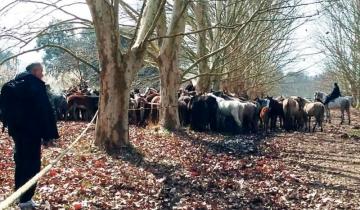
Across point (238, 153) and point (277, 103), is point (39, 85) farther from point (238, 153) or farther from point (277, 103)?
point (277, 103)

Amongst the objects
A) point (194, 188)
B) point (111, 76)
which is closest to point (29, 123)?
point (194, 188)

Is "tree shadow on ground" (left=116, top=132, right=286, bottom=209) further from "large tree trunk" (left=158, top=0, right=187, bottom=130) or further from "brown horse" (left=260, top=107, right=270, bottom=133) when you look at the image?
"brown horse" (left=260, top=107, right=270, bottom=133)

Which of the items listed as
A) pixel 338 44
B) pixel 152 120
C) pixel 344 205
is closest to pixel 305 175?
pixel 344 205

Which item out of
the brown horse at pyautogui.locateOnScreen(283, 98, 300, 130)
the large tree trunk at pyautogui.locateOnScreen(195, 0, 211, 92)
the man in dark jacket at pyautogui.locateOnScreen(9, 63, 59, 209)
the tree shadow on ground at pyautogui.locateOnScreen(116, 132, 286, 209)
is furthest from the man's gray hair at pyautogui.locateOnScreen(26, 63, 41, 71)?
the brown horse at pyautogui.locateOnScreen(283, 98, 300, 130)

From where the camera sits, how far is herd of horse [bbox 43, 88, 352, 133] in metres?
20.6

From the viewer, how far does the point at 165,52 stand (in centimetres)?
1780

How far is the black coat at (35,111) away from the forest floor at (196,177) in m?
1.09

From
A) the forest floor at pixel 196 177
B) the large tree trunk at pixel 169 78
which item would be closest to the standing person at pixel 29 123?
the forest floor at pixel 196 177

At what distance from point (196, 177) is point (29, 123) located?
4104 millimetres

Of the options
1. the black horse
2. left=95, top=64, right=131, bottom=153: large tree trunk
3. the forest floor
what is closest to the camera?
the forest floor

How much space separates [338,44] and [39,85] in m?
40.0

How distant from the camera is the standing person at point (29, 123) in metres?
6.97

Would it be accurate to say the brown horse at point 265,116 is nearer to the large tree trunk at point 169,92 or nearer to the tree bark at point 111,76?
the large tree trunk at point 169,92

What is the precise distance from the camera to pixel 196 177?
10133 millimetres
